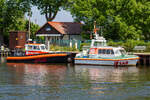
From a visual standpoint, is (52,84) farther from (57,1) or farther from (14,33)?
(57,1)

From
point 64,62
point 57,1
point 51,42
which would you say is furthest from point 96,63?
point 57,1

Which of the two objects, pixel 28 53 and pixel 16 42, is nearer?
pixel 28 53

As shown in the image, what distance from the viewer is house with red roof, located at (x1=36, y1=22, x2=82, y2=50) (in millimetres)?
66688

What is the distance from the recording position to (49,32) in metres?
68.2

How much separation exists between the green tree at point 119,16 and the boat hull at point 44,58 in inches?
478

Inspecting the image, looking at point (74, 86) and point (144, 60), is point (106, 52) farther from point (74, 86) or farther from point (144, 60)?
point (74, 86)

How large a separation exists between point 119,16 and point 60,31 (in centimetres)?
1321

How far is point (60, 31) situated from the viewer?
66.5 metres

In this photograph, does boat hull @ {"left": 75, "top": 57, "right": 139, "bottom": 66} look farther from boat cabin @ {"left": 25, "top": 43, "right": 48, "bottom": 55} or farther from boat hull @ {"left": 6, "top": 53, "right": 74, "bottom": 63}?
boat cabin @ {"left": 25, "top": 43, "right": 48, "bottom": 55}

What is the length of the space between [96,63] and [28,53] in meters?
9.96

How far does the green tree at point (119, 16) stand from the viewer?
5569 centimetres

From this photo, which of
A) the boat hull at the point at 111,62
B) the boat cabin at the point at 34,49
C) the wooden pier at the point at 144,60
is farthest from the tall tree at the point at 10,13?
the wooden pier at the point at 144,60

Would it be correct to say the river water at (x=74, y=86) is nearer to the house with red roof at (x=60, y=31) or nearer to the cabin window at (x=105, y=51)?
the cabin window at (x=105, y=51)

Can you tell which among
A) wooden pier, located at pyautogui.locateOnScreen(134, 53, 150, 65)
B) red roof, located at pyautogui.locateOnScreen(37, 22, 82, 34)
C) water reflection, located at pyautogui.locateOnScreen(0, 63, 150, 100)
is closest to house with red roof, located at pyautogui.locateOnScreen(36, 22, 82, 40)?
red roof, located at pyautogui.locateOnScreen(37, 22, 82, 34)
